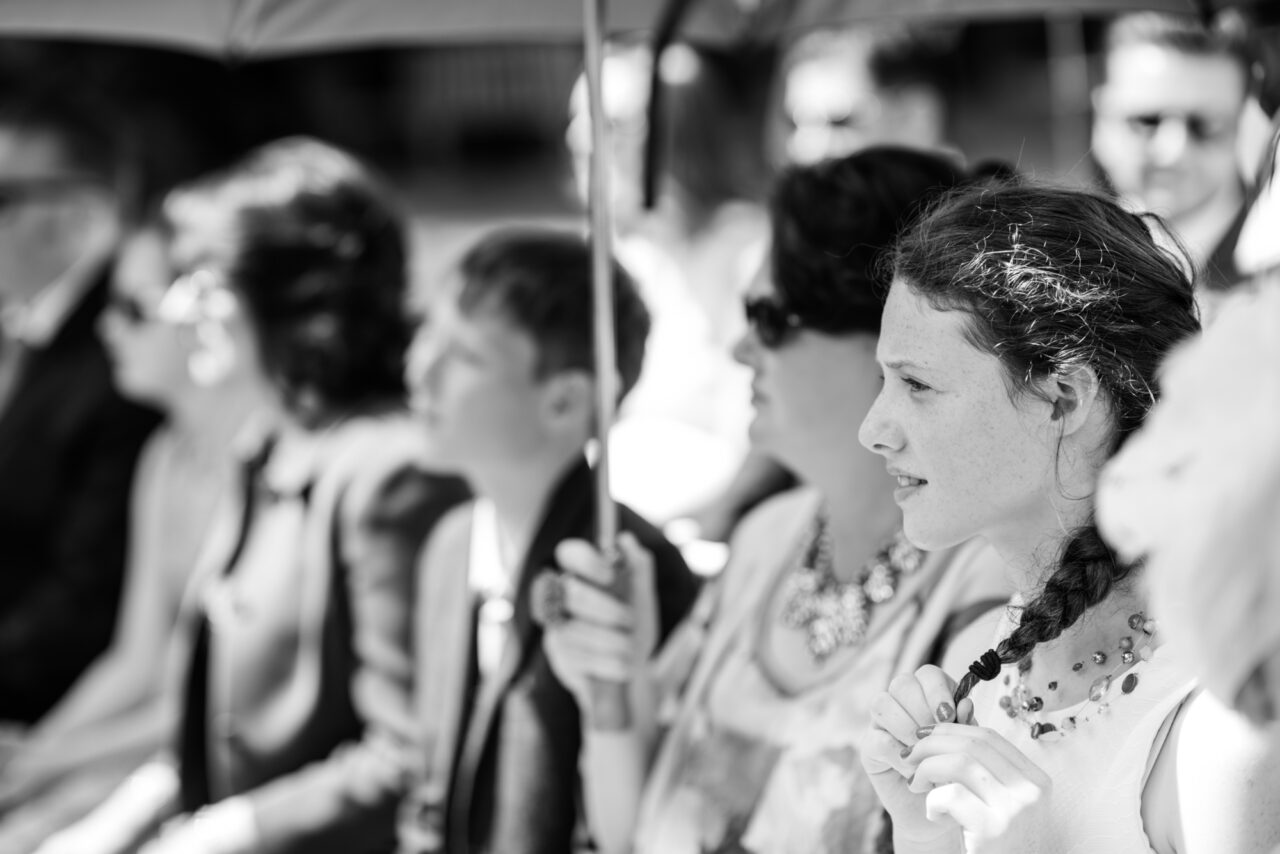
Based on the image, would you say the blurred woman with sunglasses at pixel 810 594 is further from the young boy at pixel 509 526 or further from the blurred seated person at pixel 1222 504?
the blurred seated person at pixel 1222 504

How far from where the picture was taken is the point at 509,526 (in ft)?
11.2

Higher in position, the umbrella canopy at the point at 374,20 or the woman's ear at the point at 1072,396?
the umbrella canopy at the point at 374,20

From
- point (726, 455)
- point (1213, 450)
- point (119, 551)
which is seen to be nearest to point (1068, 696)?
point (1213, 450)

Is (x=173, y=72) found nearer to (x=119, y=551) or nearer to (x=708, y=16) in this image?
(x=119, y=551)

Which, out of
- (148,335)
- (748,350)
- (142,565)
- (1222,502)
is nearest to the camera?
(1222,502)

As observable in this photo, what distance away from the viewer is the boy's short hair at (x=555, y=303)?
327cm

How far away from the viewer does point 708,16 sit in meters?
3.84

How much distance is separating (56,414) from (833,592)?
10.2 feet

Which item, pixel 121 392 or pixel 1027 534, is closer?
pixel 1027 534

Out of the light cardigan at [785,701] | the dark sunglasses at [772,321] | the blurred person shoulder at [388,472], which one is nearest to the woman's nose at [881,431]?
the light cardigan at [785,701]

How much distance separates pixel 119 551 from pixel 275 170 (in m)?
1.26

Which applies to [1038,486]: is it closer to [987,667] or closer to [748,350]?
[987,667]

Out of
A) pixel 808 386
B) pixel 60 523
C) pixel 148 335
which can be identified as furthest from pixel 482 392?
pixel 60 523

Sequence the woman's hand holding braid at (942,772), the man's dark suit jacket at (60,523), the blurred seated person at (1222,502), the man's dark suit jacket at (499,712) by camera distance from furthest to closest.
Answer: the man's dark suit jacket at (60,523), the man's dark suit jacket at (499,712), the woman's hand holding braid at (942,772), the blurred seated person at (1222,502)
